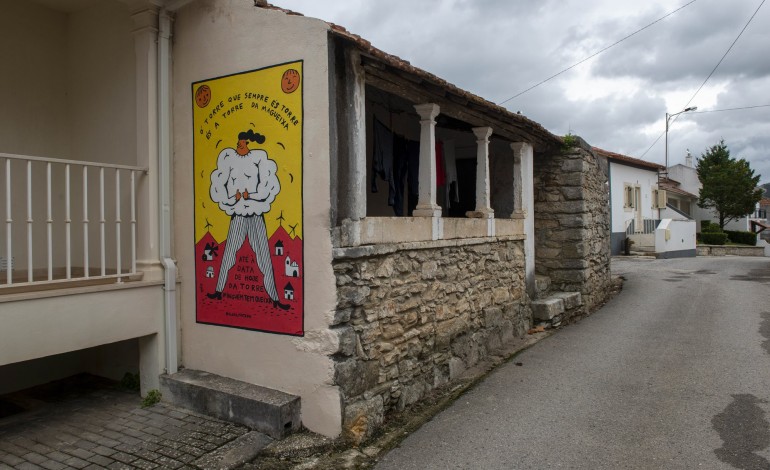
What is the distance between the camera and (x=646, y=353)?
→ 6.78m

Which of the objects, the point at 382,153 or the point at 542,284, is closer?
the point at 382,153

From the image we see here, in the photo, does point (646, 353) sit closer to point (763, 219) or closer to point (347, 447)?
point (347, 447)

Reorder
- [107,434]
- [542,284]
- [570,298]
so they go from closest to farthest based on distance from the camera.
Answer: [107,434] → [570,298] → [542,284]

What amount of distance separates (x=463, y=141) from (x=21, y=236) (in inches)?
247

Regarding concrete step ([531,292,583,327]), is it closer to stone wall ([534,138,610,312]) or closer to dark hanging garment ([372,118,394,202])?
stone wall ([534,138,610,312])

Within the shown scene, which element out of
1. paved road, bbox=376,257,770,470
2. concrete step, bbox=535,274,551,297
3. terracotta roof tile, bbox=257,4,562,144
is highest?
terracotta roof tile, bbox=257,4,562,144

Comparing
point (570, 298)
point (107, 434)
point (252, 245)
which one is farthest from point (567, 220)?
point (107, 434)

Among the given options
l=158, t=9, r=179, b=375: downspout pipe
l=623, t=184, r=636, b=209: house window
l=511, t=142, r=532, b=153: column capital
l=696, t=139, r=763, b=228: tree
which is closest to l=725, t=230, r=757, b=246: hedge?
l=696, t=139, r=763, b=228: tree

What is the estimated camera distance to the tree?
31.6 m

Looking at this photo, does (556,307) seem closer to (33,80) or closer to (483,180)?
(483,180)

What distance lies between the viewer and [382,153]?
6887 millimetres

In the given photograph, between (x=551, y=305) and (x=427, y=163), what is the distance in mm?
3601

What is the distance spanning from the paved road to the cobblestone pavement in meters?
1.54

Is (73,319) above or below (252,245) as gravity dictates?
below
